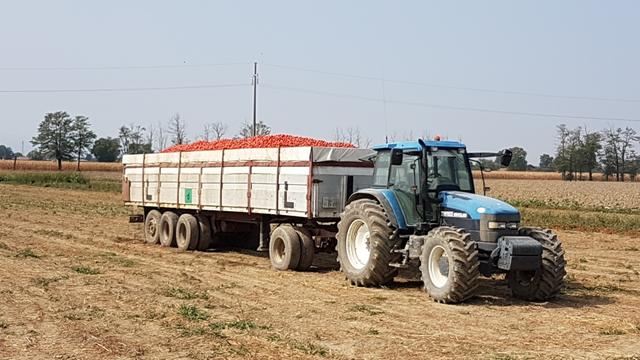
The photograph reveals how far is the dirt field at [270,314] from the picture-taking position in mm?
7934

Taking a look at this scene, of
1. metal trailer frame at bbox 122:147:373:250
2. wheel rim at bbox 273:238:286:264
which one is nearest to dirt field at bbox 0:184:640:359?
wheel rim at bbox 273:238:286:264

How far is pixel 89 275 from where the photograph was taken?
13.0 meters

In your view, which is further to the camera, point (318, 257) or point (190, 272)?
point (318, 257)

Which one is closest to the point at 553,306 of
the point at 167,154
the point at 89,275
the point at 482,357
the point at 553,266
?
the point at 553,266

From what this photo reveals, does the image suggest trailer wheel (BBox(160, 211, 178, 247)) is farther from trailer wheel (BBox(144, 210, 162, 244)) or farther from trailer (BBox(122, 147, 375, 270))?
trailer wheel (BBox(144, 210, 162, 244))

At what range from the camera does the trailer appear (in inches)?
546

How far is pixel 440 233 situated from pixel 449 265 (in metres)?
0.54

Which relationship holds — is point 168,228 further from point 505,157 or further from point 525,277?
point 525,277

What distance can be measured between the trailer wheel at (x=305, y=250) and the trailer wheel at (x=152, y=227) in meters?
6.41

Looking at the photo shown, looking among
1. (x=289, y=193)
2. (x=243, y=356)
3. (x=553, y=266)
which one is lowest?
(x=243, y=356)

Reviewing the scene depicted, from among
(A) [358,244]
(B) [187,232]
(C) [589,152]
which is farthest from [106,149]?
→ (A) [358,244]

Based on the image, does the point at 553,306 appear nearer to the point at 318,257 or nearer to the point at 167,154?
the point at 318,257

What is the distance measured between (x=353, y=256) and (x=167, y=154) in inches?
317

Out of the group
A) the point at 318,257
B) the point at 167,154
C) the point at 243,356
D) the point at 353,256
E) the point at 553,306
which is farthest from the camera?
the point at 167,154
